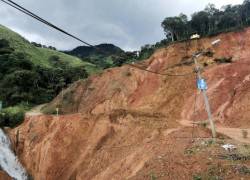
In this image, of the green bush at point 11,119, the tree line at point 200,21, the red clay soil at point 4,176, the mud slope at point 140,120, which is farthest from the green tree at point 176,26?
the red clay soil at point 4,176

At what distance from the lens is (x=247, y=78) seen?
126 ft

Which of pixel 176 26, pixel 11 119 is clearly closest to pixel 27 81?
pixel 11 119

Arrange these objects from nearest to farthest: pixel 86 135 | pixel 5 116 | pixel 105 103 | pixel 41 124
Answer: pixel 86 135 < pixel 41 124 < pixel 5 116 < pixel 105 103

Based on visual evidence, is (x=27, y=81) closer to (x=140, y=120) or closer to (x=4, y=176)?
(x=4, y=176)

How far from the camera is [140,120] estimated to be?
32219 mm

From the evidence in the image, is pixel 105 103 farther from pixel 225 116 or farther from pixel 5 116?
pixel 225 116

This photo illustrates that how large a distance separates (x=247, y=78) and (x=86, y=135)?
17545 mm

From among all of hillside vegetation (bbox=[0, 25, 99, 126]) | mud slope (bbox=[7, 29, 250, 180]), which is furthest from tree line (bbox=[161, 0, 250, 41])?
hillside vegetation (bbox=[0, 25, 99, 126])

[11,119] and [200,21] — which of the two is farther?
[200,21]

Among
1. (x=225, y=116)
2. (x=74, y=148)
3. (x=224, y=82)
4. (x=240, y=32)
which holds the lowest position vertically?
(x=74, y=148)

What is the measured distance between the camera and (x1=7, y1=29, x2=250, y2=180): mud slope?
71.5 feet

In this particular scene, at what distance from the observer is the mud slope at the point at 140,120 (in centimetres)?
2179

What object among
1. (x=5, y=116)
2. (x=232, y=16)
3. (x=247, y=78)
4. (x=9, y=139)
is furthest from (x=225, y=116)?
(x=232, y=16)

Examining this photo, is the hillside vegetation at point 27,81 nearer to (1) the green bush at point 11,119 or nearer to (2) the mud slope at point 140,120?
(2) the mud slope at point 140,120
